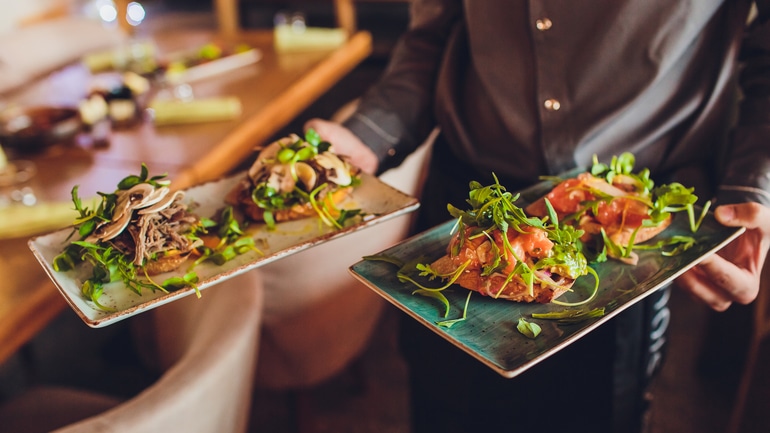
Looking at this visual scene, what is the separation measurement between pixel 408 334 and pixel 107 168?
1.20m

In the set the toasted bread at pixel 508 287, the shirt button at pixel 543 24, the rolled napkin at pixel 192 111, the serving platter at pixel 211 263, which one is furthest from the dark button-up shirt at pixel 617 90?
the rolled napkin at pixel 192 111

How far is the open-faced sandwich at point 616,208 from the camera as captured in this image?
4.01 ft

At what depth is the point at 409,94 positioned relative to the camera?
167 centimetres

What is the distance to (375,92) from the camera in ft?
5.56

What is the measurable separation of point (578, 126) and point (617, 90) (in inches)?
4.2

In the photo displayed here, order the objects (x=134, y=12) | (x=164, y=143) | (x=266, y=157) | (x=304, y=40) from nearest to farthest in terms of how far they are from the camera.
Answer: (x=266, y=157)
(x=164, y=143)
(x=134, y=12)
(x=304, y=40)

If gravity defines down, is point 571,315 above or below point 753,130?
below

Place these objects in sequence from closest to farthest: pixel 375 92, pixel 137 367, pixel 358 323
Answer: pixel 375 92, pixel 358 323, pixel 137 367

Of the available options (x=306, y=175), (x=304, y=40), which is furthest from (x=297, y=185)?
(x=304, y=40)

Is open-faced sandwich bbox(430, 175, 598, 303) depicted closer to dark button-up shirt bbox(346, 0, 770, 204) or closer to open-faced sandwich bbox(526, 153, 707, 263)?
open-faced sandwich bbox(526, 153, 707, 263)

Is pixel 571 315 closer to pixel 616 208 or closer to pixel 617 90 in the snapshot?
pixel 616 208

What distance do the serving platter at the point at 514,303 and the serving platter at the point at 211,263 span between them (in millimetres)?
122

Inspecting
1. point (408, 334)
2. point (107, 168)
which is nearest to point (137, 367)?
point (107, 168)

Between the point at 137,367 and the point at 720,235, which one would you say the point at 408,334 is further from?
the point at 137,367
